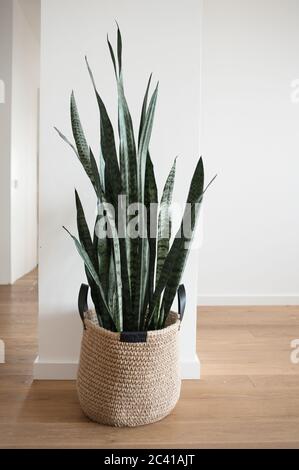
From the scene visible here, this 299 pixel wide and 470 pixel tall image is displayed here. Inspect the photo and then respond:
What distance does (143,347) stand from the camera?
1177 mm

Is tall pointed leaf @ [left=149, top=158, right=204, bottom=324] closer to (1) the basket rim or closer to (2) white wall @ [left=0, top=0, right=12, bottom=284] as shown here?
(1) the basket rim

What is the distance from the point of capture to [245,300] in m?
2.89

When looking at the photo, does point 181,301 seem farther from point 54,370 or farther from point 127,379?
point 54,370

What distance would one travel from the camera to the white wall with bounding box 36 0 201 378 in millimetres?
1515

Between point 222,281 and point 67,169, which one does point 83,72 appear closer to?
point 67,169

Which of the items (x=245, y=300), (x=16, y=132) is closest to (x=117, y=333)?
(x=245, y=300)

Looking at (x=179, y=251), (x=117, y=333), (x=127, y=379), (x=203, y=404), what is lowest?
(x=203, y=404)

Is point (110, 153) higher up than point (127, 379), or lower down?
higher up

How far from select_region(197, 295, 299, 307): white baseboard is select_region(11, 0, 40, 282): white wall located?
5.60 feet

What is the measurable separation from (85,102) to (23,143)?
2501mm

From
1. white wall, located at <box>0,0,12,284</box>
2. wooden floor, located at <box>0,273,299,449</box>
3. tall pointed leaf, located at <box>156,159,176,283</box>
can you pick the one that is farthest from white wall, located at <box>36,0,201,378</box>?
white wall, located at <box>0,0,12,284</box>

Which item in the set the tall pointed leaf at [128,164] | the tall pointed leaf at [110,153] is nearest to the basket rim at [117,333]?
the tall pointed leaf at [128,164]

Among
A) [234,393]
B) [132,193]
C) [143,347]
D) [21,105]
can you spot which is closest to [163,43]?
[132,193]
